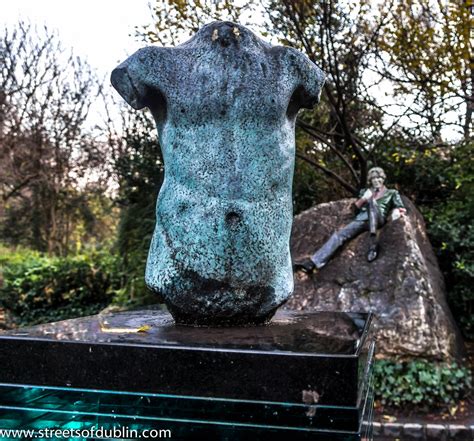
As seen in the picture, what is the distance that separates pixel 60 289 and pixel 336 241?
7.32m

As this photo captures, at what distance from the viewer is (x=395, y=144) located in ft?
35.8

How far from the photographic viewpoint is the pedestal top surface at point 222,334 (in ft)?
7.20

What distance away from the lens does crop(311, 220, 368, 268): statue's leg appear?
793cm

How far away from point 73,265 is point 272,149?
1102 centimetres

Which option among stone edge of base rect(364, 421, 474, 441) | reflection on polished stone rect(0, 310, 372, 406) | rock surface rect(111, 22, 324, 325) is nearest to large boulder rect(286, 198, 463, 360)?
stone edge of base rect(364, 421, 474, 441)

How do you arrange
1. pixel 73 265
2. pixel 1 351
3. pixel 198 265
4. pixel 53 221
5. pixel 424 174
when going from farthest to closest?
pixel 53 221
pixel 73 265
pixel 424 174
pixel 198 265
pixel 1 351

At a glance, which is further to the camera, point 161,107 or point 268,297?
point 161,107

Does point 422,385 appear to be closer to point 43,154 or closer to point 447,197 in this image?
point 447,197

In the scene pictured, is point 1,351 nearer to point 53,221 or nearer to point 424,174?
point 424,174

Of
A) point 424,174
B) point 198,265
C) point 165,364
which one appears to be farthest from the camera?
point 424,174

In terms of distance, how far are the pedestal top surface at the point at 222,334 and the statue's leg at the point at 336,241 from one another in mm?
4735

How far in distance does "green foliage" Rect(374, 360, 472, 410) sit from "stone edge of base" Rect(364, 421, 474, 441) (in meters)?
0.61

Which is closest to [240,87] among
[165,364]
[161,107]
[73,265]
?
[161,107]

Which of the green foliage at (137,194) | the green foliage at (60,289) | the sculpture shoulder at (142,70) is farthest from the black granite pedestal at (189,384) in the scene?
the green foliage at (60,289)
